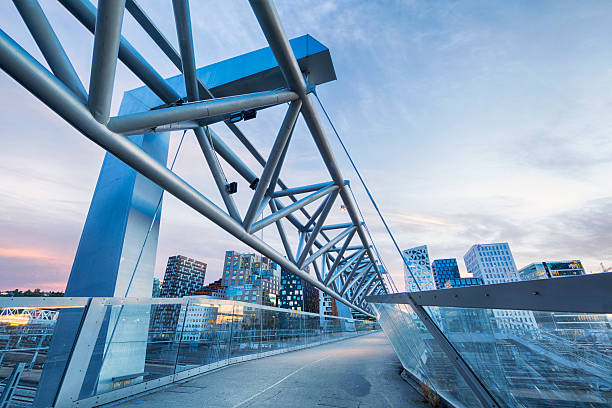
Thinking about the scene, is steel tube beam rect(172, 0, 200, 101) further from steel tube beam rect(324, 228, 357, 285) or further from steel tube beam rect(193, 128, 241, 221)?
steel tube beam rect(324, 228, 357, 285)

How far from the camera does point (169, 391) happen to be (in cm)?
612

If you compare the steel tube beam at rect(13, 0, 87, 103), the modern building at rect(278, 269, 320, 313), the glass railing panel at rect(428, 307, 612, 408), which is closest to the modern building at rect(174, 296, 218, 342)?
the steel tube beam at rect(13, 0, 87, 103)

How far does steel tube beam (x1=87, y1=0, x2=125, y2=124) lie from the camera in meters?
2.87

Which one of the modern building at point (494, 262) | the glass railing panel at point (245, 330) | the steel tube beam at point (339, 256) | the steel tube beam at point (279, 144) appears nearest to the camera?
the steel tube beam at point (279, 144)

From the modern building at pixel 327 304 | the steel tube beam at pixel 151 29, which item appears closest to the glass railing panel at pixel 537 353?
the steel tube beam at pixel 151 29

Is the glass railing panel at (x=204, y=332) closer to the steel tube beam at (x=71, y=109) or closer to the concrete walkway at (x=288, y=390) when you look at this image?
the concrete walkway at (x=288, y=390)

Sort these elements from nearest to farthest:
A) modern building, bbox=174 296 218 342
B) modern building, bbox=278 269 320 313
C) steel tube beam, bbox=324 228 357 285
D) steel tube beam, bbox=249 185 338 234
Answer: modern building, bbox=174 296 218 342 < steel tube beam, bbox=249 185 338 234 < steel tube beam, bbox=324 228 357 285 < modern building, bbox=278 269 320 313

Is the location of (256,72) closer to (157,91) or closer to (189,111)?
(157,91)

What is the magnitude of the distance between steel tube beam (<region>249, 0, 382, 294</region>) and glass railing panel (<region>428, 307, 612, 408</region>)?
5441mm

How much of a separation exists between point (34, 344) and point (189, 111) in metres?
5.07

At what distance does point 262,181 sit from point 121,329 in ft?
15.9

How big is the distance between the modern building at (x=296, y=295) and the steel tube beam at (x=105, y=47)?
179830mm

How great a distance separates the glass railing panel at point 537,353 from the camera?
2203 mm

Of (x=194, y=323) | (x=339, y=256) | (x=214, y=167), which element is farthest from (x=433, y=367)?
(x=339, y=256)
